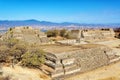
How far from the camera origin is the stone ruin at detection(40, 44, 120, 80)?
55.4 ft

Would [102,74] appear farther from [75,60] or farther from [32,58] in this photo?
[32,58]

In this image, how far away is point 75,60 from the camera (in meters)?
18.7

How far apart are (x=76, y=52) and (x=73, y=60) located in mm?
1352

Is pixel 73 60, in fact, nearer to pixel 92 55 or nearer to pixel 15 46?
pixel 92 55

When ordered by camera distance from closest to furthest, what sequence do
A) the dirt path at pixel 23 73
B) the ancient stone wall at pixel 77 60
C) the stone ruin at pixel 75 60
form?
the dirt path at pixel 23 73
the stone ruin at pixel 75 60
the ancient stone wall at pixel 77 60

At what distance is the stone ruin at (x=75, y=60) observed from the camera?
55.4 feet

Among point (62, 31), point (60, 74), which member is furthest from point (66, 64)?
point (62, 31)

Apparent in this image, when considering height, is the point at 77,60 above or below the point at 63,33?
below

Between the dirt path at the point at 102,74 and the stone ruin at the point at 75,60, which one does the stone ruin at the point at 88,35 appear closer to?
the stone ruin at the point at 75,60

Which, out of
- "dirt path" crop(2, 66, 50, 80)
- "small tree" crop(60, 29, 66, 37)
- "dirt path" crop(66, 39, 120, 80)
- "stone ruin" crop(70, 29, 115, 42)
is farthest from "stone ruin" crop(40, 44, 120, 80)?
"small tree" crop(60, 29, 66, 37)

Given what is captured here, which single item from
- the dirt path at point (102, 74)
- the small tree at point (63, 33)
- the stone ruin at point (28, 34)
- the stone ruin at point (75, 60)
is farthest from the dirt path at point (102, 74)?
the small tree at point (63, 33)

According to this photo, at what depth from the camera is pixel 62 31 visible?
45219 mm

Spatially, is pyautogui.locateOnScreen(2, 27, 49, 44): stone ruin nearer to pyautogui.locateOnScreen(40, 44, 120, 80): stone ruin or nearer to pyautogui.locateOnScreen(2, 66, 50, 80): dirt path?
pyautogui.locateOnScreen(40, 44, 120, 80): stone ruin

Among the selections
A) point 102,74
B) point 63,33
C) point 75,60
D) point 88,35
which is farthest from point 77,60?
point 63,33
